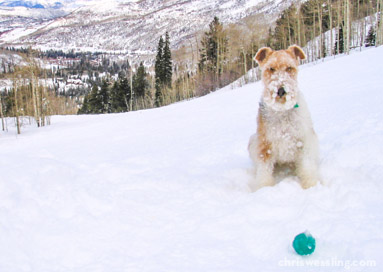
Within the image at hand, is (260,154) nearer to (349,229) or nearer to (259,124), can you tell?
(259,124)

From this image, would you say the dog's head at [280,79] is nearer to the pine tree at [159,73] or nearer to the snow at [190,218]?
the snow at [190,218]

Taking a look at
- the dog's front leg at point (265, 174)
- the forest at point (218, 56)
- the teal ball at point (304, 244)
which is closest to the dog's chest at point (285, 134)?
the dog's front leg at point (265, 174)

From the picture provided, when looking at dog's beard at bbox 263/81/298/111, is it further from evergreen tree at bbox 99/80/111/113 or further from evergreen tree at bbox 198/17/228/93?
evergreen tree at bbox 99/80/111/113

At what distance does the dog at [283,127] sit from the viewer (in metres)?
3.04

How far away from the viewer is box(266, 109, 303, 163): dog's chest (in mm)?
3264

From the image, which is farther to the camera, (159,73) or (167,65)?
(167,65)

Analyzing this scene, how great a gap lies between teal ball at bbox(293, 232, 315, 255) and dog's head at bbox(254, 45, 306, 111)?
146 cm

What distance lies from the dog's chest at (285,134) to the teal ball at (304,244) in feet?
4.59

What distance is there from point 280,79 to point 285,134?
2.23 feet

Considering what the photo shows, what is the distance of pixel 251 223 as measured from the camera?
2562 mm

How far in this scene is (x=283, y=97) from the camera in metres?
2.98

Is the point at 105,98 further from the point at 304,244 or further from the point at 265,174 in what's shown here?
the point at 304,244

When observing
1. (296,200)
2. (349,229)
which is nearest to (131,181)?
(296,200)

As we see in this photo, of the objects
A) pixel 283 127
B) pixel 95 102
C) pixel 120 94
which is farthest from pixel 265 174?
pixel 95 102
